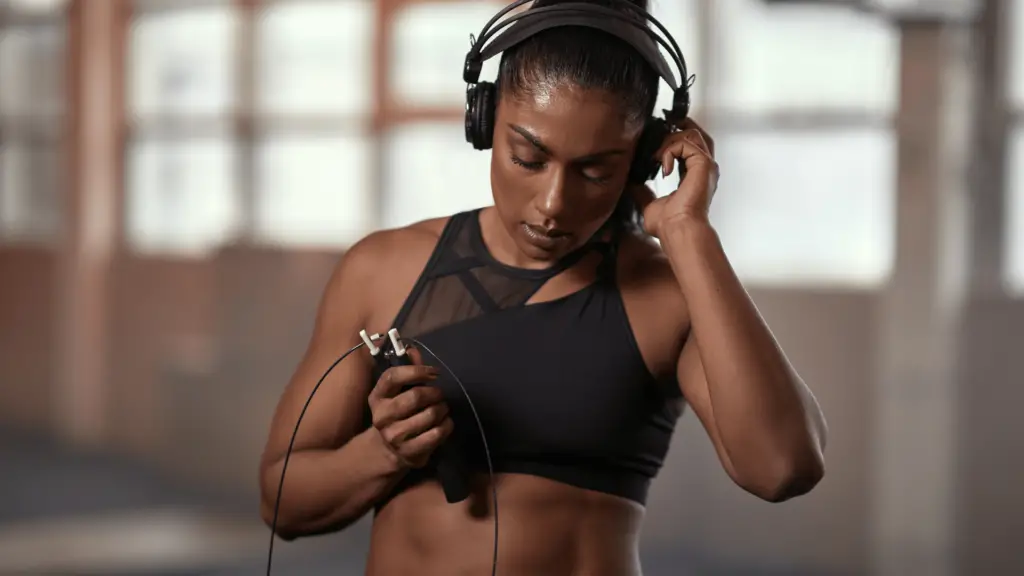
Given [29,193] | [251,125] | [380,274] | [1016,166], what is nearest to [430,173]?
[251,125]

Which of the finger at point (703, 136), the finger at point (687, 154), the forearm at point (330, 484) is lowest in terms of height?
the forearm at point (330, 484)

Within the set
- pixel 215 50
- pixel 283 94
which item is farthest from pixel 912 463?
pixel 215 50

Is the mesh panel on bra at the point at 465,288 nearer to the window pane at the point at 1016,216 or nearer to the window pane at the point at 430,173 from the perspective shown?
the window pane at the point at 1016,216

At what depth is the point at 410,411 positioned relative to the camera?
117 cm

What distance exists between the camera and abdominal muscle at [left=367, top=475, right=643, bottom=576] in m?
1.30

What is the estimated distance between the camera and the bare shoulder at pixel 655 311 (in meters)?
1.32

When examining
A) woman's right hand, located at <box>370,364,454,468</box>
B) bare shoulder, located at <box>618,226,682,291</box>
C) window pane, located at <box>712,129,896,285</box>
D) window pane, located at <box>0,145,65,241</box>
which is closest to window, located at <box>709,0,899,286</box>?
window pane, located at <box>712,129,896,285</box>

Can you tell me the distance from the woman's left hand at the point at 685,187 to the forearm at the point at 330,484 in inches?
15.1

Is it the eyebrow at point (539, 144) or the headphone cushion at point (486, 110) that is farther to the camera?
the headphone cushion at point (486, 110)

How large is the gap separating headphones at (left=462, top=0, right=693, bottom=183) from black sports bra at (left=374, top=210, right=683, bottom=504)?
0.49ft

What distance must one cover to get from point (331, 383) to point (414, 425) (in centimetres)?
20

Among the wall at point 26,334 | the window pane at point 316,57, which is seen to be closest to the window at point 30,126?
the wall at point 26,334

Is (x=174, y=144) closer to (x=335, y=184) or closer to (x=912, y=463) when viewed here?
(x=335, y=184)

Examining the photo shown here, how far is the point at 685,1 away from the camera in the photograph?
4.68 meters
